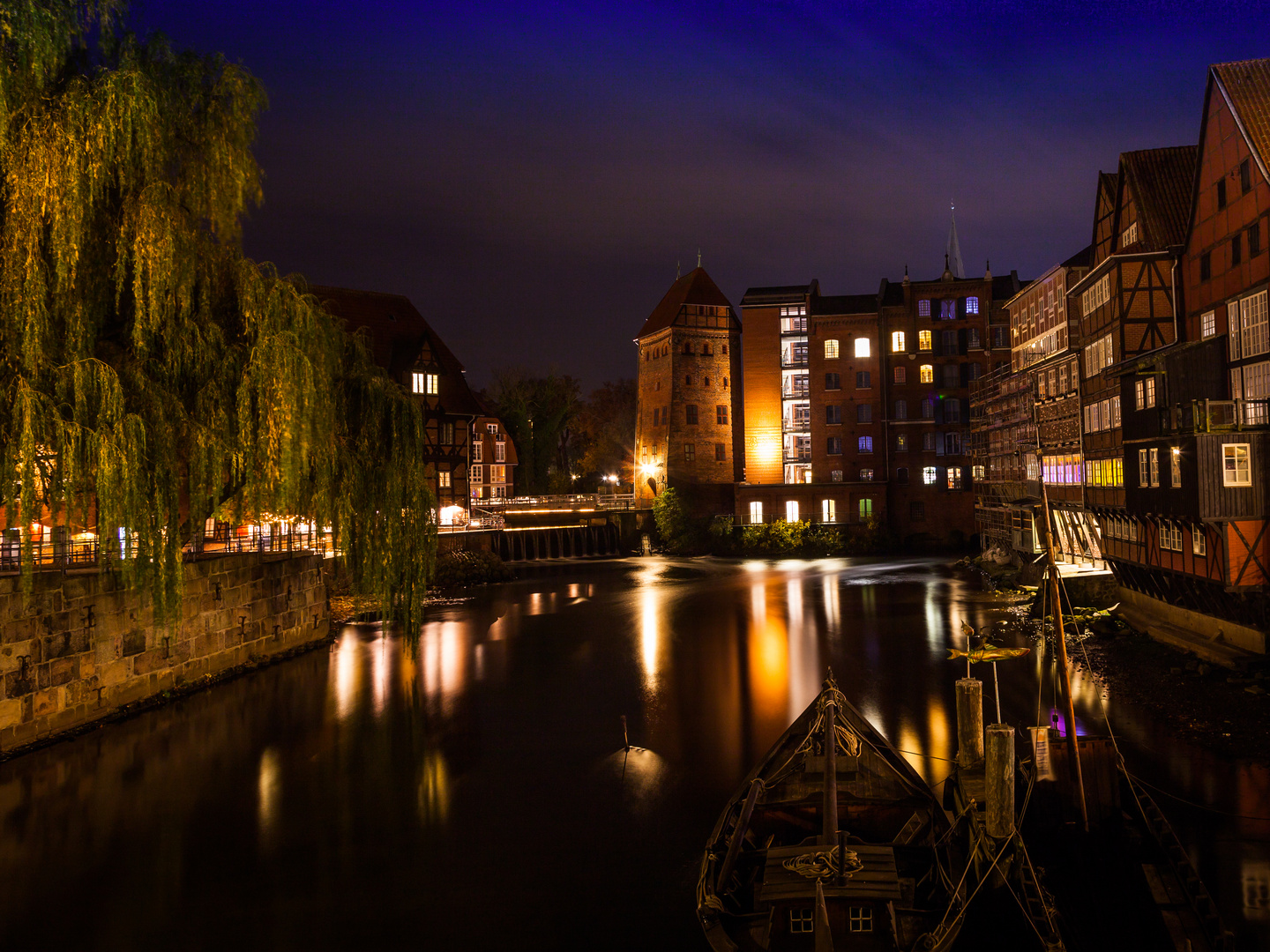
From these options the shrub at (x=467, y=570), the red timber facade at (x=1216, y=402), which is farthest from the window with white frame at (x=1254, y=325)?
the shrub at (x=467, y=570)

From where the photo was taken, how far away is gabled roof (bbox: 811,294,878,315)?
57.2m

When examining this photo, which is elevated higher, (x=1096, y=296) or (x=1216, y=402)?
(x=1096, y=296)

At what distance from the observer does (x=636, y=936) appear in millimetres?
10445

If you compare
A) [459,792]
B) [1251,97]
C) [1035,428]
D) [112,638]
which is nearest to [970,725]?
[459,792]

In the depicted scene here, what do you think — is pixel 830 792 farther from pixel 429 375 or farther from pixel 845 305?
pixel 845 305

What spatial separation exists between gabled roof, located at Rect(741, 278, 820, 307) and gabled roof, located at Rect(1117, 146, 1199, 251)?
1212 inches

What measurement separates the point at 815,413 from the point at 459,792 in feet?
151

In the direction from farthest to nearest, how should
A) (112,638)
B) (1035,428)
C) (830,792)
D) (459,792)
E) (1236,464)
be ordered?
(1035,428) → (1236,464) → (112,638) → (459,792) → (830,792)

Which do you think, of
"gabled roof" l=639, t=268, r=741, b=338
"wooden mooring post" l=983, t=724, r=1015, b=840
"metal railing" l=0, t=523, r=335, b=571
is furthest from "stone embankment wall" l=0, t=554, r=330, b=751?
"gabled roof" l=639, t=268, r=741, b=338

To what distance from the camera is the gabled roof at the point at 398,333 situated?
1775 inches

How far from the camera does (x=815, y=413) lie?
57625 millimetres

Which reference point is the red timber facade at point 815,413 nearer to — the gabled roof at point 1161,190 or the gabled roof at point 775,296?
the gabled roof at point 775,296

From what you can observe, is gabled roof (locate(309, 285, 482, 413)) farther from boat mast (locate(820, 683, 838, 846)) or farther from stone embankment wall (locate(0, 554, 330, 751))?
boat mast (locate(820, 683, 838, 846))

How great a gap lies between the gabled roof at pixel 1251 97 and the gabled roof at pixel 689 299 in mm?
41467
